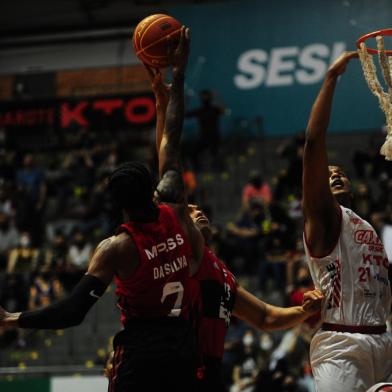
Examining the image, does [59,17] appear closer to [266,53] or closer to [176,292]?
[266,53]

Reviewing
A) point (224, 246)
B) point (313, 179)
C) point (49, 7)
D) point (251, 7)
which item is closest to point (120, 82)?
point (49, 7)

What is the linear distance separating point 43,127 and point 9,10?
4035 mm

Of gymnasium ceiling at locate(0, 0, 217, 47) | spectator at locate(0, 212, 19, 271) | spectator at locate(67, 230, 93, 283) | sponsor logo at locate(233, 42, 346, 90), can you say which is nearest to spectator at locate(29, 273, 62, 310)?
spectator at locate(67, 230, 93, 283)

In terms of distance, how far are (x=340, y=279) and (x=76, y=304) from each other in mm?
1547

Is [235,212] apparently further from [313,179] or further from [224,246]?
[313,179]

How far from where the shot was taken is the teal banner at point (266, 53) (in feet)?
63.7

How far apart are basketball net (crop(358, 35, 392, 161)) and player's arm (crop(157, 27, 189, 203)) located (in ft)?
3.87

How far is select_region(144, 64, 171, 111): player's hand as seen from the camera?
537 centimetres

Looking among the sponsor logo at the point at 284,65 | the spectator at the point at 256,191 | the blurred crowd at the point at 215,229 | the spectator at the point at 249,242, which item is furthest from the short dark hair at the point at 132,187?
the sponsor logo at the point at 284,65

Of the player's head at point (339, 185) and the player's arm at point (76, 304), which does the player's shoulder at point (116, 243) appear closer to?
the player's arm at point (76, 304)

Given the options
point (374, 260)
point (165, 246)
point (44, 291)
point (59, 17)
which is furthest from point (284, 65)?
point (165, 246)

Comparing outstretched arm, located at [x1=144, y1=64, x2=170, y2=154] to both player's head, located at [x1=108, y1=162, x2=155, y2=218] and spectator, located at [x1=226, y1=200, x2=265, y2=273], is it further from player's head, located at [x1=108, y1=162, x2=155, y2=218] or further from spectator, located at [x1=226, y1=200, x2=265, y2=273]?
spectator, located at [x1=226, y1=200, x2=265, y2=273]

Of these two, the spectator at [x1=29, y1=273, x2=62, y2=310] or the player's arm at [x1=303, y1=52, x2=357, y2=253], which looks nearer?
the player's arm at [x1=303, y1=52, x2=357, y2=253]

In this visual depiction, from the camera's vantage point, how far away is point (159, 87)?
212 inches
